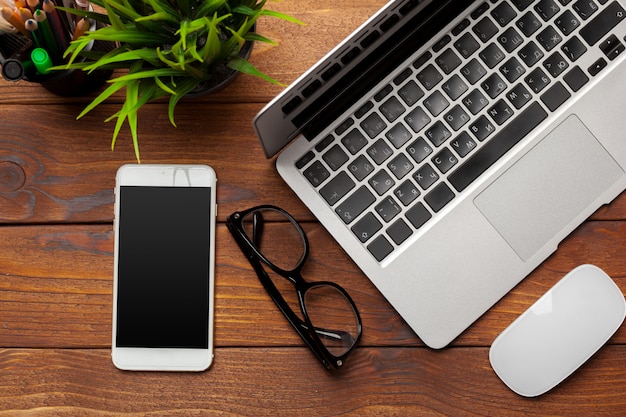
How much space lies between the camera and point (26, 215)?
2.47ft

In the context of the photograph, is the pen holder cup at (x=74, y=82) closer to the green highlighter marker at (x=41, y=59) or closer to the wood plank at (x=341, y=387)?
the green highlighter marker at (x=41, y=59)

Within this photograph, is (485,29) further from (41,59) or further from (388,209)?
(41,59)

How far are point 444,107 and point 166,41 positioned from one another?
0.98 ft

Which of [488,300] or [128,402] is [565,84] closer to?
[488,300]

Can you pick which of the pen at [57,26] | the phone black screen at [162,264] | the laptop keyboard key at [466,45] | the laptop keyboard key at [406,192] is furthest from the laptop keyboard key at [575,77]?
the pen at [57,26]

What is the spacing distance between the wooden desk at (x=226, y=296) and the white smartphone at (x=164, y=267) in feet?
0.05

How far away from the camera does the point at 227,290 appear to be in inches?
29.1

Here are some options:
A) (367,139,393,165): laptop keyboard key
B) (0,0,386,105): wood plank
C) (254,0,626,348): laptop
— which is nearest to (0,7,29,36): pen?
(0,0,386,105): wood plank

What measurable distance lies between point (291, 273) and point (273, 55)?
25 centimetres

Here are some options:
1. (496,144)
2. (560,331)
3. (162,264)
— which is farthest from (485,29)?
(162,264)

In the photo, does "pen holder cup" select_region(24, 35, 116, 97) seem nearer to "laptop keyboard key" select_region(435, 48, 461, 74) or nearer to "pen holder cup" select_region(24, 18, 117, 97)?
"pen holder cup" select_region(24, 18, 117, 97)

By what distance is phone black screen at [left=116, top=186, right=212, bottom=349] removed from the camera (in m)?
0.73

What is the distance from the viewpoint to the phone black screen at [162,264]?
0.73m


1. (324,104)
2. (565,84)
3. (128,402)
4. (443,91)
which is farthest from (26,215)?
(565,84)
